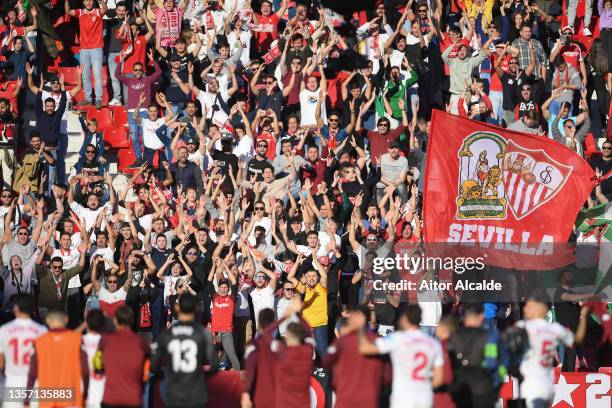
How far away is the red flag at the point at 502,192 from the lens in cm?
2012

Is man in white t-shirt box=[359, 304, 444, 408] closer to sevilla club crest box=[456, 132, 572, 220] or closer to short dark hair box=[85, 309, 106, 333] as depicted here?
short dark hair box=[85, 309, 106, 333]

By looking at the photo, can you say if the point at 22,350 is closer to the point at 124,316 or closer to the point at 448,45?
the point at 124,316

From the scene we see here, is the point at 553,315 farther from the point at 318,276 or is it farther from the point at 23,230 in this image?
the point at 23,230

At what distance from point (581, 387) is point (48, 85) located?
11287 mm

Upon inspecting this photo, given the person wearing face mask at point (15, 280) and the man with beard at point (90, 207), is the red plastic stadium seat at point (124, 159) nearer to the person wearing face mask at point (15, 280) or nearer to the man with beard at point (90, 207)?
the man with beard at point (90, 207)

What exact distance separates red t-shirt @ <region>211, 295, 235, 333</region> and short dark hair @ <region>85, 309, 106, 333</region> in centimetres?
504

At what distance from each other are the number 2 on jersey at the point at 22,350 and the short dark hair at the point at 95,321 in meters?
0.65

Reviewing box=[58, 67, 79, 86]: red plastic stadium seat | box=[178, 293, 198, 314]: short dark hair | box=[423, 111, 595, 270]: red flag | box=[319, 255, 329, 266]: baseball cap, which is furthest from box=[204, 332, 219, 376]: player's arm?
box=[58, 67, 79, 86]: red plastic stadium seat

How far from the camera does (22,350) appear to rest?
1486 centimetres

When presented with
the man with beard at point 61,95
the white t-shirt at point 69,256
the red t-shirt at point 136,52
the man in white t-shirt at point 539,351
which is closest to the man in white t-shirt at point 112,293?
the white t-shirt at point 69,256

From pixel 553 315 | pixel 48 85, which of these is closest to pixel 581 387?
pixel 553 315

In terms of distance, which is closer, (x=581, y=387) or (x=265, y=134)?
(x=581, y=387)

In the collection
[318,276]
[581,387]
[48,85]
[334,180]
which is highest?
[48,85]

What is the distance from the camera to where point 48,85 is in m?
24.8
